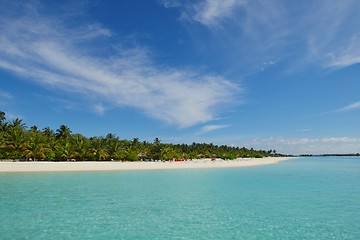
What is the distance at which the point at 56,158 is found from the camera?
193 feet

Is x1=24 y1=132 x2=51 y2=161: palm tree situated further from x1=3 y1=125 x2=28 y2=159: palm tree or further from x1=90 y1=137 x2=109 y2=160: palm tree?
x1=90 y1=137 x2=109 y2=160: palm tree

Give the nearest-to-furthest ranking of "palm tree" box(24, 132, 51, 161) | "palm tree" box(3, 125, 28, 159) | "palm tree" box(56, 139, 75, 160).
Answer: "palm tree" box(3, 125, 28, 159) < "palm tree" box(24, 132, 51, 161) < "palm tree" box(56, 139, 75, 160)

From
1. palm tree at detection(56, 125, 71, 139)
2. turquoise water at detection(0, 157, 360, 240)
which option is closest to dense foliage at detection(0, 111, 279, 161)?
palm tree at detection(56, 125, 71, 139)

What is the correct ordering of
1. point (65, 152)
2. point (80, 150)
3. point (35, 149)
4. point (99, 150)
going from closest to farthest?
point (35, 149) < point (65, 152) < point (80, 150) < point (99, 150)

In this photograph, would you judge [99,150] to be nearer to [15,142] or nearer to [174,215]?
[15,142]

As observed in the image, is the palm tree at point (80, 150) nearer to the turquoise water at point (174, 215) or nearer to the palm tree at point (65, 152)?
the palm tree at point (65, 152)

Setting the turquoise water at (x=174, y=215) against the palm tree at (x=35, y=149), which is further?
the palm tree at (x=35, y=149)

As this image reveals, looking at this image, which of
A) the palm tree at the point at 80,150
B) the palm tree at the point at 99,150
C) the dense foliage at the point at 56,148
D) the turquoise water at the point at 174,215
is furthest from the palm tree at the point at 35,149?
the turquoise water at the point at 174,215

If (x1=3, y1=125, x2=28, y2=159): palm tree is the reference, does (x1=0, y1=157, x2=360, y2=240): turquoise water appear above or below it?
below

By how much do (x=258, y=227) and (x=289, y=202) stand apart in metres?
7.45

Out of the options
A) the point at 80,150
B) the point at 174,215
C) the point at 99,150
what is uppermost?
the point at 99,150

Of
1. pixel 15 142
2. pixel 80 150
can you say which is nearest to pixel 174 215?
pixel 15 142

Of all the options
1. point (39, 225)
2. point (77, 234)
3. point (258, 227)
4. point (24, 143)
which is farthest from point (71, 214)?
point (24, 143)

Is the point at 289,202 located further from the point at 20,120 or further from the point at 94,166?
the point at 20,120
